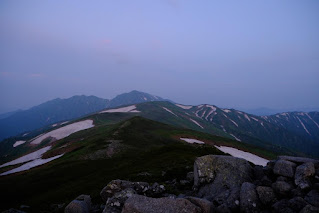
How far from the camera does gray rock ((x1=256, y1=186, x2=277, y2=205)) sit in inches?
539

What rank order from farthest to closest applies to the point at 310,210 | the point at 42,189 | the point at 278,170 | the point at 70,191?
the point at 42,189 < the point at 70,191 < the point at 278,170 < the point at 310,210

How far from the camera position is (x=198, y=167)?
21.1 meters

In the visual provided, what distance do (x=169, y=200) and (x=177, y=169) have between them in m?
20.3

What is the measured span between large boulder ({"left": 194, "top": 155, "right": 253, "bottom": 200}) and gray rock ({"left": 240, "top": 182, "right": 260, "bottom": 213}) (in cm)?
418

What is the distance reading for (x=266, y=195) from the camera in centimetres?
1391

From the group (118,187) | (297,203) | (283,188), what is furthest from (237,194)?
(118,187)

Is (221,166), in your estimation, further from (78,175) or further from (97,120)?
(97,120)

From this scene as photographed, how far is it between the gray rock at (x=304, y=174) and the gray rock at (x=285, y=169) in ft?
1.98

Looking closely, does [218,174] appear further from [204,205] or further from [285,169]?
[204,205]

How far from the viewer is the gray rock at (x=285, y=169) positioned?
16.1m

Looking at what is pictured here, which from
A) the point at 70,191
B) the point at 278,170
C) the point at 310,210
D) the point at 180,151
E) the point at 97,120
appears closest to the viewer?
the point at 310,210

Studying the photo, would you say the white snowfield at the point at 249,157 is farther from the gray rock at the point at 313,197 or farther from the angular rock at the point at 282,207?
the angular rock at the point at 282,207

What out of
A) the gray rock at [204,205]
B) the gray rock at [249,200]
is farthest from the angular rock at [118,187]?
the gray rock at [249,200]

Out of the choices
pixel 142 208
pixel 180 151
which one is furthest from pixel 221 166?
pixel 180 151
